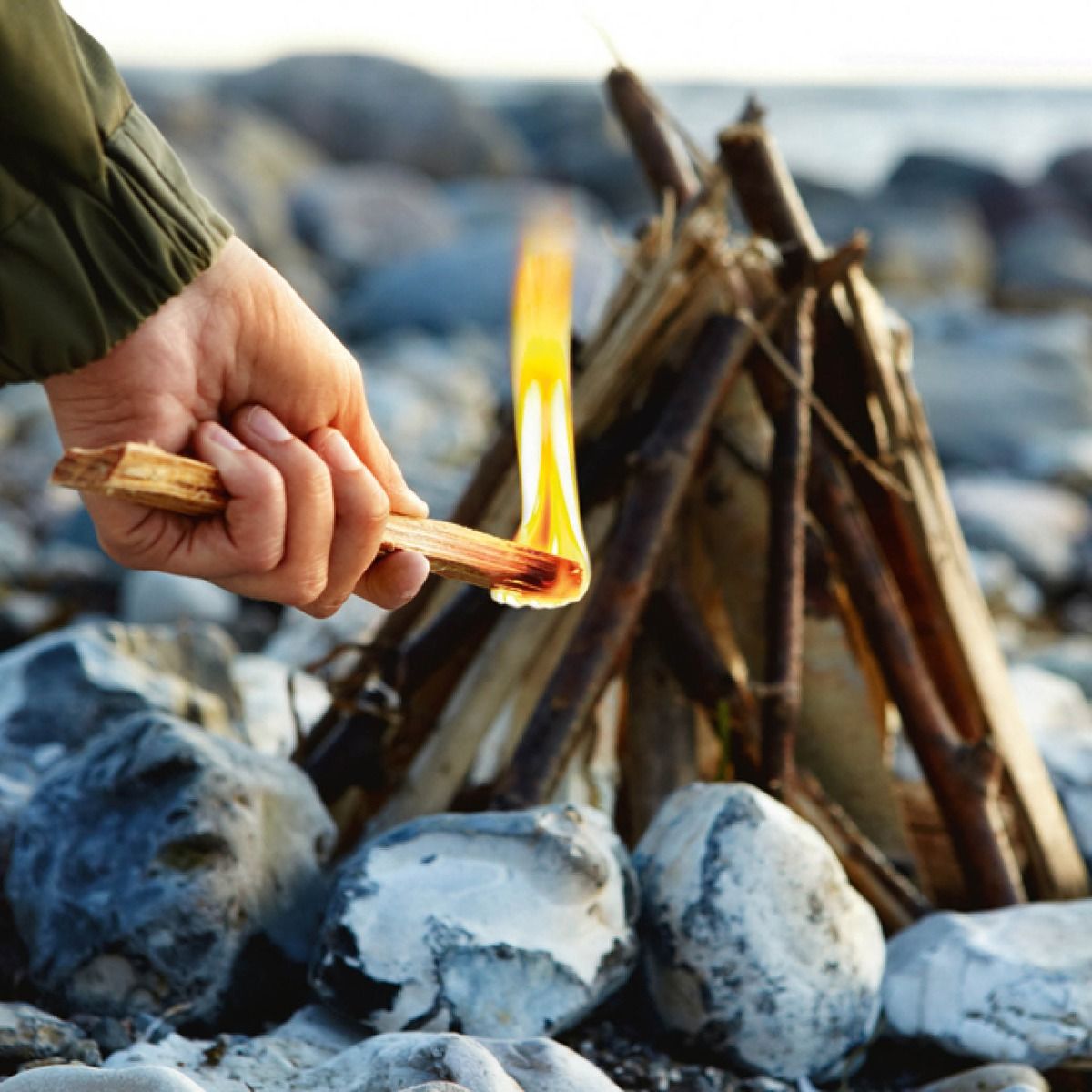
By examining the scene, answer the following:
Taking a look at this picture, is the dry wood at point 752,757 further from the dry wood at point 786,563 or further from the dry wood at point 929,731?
the dry wood at point 929,731

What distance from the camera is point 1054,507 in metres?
8.64

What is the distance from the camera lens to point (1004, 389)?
37.6 ft

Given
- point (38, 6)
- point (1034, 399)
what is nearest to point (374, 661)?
point (38, 6)

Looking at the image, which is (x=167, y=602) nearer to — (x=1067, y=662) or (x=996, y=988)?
(x=1067, y=662)

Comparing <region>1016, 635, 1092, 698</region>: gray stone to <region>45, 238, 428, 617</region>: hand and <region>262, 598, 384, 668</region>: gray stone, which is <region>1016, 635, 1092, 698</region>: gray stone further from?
<region>45, 238, 428, 617</region>: hand

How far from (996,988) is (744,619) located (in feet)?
3.26

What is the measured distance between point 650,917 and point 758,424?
125 centimetres

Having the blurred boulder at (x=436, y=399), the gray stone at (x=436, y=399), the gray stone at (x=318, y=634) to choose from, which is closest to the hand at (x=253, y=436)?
the gray stone at (x=318, y=634)

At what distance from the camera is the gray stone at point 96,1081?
1653 millimetres

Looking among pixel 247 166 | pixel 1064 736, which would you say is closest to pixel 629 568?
pixel 1064 736

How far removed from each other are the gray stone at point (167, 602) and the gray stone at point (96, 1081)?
4.21m

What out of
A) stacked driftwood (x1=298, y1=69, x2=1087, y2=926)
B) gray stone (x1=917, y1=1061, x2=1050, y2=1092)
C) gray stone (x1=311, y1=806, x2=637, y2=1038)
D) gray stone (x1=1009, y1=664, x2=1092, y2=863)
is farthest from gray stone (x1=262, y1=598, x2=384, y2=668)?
gray stone (x1=917, y1=1061, x2=1050, y2=1092)

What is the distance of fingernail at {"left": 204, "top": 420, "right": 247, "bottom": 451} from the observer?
5.22 ft

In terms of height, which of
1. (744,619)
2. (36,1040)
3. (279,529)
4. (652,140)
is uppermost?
(652,140)
